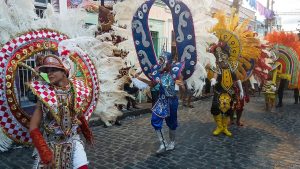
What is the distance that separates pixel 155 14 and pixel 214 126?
7.70 meters

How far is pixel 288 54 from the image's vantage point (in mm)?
9945

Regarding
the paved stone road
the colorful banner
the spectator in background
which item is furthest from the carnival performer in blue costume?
the colorful banner

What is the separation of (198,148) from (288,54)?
5.99 metres

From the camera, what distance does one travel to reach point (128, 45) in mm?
5680

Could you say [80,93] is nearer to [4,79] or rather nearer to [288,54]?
[4,79]

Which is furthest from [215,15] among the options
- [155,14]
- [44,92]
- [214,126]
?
[155,14]

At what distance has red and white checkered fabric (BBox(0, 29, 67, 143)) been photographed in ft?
10.1

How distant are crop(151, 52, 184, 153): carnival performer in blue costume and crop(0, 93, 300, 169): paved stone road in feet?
1.69

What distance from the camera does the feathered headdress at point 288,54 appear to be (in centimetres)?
995

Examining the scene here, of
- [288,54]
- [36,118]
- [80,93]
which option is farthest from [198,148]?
[288,54]

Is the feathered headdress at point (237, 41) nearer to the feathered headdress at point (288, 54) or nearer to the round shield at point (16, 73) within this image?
the feathered headdress at point (288, 54)

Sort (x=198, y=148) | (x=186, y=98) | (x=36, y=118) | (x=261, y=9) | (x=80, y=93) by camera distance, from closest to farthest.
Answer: (x=36, y=118)
(x=80, y=93)
(x=198, y=148)
(x=186, y=98)
(x=261, y=9)

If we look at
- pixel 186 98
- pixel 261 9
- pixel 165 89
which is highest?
pixel 261 9

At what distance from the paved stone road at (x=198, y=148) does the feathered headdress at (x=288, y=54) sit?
226 centimetres
